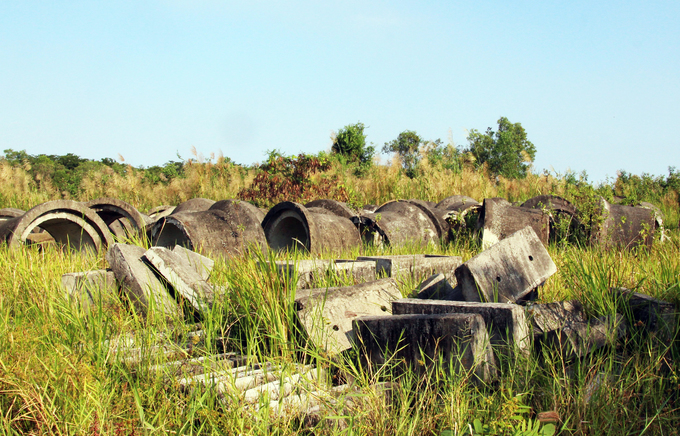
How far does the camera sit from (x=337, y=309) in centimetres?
323

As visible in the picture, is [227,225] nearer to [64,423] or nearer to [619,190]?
[64,423]

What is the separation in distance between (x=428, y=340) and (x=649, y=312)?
1.36 metres

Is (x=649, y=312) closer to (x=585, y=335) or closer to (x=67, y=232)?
(x=585, y=335)

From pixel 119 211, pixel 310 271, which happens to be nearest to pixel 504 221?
pixel 310 271

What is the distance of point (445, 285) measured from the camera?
3969 mm

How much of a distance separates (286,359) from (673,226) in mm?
11581

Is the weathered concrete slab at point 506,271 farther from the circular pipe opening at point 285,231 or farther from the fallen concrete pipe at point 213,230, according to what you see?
the circular pipe opening at point 285,231

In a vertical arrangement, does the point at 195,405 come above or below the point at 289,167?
below

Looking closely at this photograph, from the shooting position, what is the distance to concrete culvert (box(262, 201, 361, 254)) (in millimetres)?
6270

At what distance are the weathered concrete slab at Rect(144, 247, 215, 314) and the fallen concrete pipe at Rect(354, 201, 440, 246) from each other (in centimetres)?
338

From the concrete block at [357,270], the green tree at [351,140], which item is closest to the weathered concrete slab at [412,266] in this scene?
the concrete block at [357,270]

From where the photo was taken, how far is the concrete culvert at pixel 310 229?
6.27 meters

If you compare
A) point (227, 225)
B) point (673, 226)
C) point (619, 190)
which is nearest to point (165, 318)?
point (227, 225)

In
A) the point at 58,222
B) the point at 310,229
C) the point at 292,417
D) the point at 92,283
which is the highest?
the point at 58,222
